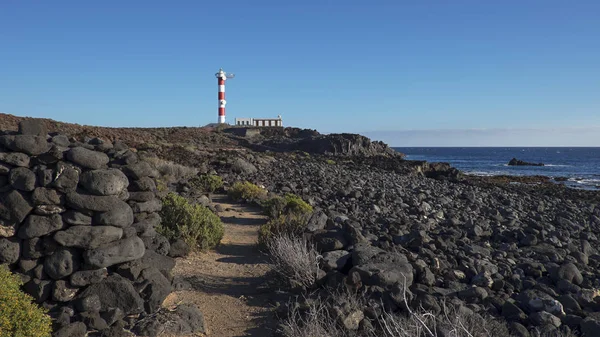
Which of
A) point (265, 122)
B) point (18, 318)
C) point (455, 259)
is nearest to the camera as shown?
point (18, 318)

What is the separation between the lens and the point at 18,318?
421cm

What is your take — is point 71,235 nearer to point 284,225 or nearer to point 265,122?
point 284,225

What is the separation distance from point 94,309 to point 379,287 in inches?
129

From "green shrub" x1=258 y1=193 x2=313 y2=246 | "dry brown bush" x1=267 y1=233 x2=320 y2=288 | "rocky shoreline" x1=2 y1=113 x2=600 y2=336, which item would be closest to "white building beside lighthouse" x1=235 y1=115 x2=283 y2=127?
"rocky shoreline" x1=2 y1=113 x2=600 y2=336

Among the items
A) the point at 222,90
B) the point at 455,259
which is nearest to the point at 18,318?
the point at 455,259

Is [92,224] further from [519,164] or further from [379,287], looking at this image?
[519,164]

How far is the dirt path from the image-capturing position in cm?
574

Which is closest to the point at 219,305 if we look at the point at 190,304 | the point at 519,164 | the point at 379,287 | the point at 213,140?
the point at 190,304

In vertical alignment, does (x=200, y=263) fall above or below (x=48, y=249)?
below

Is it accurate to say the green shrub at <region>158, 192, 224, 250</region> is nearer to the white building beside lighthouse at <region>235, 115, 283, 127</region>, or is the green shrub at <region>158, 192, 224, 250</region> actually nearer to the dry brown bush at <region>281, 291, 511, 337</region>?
the dry brown bush at <region>281, 291, 511, 337</region>

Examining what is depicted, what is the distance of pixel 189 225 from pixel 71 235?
10.9 ft

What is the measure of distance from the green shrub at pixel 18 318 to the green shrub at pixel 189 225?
3.76 m

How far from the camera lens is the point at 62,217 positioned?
5.36m

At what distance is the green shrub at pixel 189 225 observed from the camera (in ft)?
27.3
